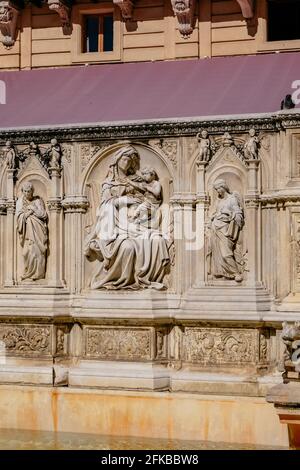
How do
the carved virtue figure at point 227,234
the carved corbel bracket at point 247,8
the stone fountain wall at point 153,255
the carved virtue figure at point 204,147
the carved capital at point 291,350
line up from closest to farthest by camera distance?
the carved capital at point 291,350
the stone fountain wall at point 153,255
the carved virtue figure at point 227,234
the carved virtue figure at point 204,147
the carved corbel bracket at point 247,8

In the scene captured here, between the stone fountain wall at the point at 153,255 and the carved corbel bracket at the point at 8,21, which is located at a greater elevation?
the carved corbel bracket at the point at 8,21

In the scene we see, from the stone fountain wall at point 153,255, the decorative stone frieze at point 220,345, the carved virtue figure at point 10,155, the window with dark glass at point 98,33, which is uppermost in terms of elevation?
the window with dark glass at point 98,33

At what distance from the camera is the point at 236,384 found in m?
17.5

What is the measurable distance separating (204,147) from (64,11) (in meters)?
4.86

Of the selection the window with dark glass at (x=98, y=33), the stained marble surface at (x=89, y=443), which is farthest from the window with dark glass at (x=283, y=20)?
the stained marble surface at (x=89, y=443)

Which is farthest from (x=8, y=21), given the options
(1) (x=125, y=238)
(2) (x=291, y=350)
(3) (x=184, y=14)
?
(2) (x=291, y=350)

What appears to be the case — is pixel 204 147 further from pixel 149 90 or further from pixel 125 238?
pixel 149 90

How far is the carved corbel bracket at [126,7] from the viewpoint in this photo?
21016mm

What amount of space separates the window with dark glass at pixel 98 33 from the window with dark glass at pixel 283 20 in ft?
9.00

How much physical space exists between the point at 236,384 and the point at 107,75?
589 centimetres

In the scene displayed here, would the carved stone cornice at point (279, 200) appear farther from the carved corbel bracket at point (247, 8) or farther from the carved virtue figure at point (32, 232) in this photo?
the carved corbel bracket at point (247, 8)

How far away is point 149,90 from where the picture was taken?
64.2ft

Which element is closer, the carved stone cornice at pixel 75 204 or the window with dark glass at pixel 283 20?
the carved stone cornice at pixel 75 204
